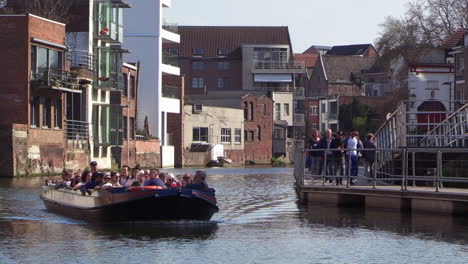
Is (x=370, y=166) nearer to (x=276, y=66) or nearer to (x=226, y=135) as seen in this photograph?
(x=226, y=135)

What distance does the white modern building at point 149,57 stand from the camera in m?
82.9

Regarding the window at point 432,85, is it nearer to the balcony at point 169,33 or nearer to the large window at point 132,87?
the balcony at point 169,33

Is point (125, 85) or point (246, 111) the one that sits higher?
point (125, 85)

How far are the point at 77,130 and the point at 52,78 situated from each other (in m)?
7.11

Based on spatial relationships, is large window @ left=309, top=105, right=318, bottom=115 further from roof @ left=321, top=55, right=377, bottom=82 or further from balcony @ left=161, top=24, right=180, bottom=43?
balcony @ left=161, top=24, right=180, bottom=43

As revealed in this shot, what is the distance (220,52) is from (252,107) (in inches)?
816

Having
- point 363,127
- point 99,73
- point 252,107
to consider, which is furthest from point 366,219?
point 363,127

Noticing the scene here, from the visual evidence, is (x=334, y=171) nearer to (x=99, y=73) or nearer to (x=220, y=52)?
(x=99, y=73)

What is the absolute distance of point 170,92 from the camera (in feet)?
287

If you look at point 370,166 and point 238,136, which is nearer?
point 370,166

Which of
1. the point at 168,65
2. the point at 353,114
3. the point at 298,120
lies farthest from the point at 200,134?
the point at 353,114

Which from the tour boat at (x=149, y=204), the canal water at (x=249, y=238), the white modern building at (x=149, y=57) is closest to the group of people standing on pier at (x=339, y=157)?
the canal water at (x=249, y=238)

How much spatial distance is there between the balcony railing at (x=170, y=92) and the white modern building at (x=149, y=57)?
834 millimetres

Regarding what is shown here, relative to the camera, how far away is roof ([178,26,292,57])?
130 metres
